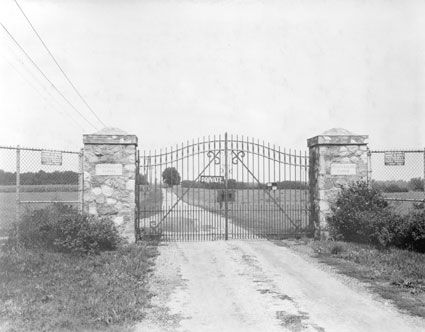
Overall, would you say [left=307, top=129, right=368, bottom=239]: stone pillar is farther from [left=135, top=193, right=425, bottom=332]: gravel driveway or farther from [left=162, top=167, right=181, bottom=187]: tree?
[left=162, top=167, right=181, bottom=187]: tree

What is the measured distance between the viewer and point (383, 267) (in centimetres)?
872

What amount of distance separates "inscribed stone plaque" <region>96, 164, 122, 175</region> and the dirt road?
9.24 feet

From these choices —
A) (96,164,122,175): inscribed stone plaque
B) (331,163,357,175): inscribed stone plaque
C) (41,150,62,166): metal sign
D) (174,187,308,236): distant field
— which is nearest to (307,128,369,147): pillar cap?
(331,163,357,175): inscribed stone plaque

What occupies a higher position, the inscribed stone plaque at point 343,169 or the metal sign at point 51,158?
the metal sign at point 51,158

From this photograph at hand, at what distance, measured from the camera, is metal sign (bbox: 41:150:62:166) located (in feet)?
35.6

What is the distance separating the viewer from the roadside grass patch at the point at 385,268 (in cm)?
685

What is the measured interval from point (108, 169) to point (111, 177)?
8.6 inches

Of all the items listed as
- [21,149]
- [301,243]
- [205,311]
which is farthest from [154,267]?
[301,243]

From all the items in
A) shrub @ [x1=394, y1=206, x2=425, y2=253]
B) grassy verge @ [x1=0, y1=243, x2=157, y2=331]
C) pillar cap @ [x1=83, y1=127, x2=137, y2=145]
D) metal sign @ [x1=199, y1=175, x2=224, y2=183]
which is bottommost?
grassy verge @ [x1=0, y1=243, x2=157, y2=331]

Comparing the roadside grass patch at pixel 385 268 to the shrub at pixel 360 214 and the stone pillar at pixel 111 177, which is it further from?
the stone pillar at pixel 111 177

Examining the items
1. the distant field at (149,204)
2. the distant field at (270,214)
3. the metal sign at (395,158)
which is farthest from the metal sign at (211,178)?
the metal sign at (395,158)

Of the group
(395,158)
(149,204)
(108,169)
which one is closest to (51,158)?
(108,169)

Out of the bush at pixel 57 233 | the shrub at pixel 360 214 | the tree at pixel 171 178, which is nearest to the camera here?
the bush at pixel 57 233

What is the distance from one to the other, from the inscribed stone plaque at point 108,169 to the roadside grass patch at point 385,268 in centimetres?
524
